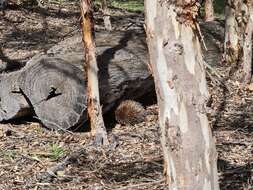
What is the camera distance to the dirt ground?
6109 millimetres

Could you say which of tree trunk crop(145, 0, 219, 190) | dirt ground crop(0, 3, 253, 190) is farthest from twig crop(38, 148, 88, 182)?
tree trunk crop(145, 0, 219, 190)

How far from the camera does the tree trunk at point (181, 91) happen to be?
3721mm

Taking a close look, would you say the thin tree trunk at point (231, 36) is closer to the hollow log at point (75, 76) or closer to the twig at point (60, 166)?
the hollow log at point (75, 76)

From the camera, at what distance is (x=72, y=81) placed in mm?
7680

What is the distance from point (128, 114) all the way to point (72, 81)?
106 cm

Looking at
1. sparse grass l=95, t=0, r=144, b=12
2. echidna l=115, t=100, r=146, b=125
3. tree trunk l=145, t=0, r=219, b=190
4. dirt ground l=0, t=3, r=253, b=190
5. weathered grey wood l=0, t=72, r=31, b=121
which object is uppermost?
sparse grass l=95, t=0, r=144, b=12

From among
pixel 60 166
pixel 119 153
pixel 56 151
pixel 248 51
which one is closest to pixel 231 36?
pixel 248 51

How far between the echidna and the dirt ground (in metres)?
0.09

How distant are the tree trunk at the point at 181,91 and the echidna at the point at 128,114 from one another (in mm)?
4424

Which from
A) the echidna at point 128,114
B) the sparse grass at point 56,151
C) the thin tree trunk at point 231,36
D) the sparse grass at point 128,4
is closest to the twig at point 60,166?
the sparse grass at point 56,151

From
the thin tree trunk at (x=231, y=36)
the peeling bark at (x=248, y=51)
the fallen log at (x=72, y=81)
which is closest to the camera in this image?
the fallen log at (x=72, y=81)

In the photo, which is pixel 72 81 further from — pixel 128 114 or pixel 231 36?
pixel 231 36

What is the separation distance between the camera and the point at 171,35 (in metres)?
3.72

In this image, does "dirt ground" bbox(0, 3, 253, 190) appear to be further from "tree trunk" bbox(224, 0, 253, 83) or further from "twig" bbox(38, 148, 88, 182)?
"tree trunk" bbox(224, 0, 253, 83)
